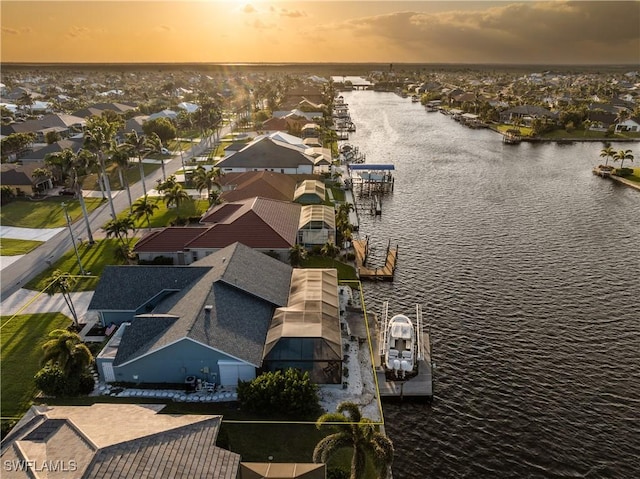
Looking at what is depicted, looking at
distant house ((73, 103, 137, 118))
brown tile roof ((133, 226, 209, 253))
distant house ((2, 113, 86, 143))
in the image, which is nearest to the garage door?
brown tile roof ((133, 226, 209, 253))

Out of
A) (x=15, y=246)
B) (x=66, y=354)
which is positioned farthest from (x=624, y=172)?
(x=15, y=246)

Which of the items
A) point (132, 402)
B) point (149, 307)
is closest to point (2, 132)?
point (149, 307)

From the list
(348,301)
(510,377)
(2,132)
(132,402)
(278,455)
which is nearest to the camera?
(278,455)

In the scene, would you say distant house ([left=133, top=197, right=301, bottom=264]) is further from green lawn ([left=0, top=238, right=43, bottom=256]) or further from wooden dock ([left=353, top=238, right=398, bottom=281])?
green lawn ([left=0, top=238, right=43, bottom=256])

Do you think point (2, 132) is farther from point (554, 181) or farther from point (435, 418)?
point (554, 181)

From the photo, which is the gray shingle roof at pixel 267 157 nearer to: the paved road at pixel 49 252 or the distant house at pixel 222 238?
the paved road at pixel 49 252

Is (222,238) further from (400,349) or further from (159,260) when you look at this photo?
(400,349)

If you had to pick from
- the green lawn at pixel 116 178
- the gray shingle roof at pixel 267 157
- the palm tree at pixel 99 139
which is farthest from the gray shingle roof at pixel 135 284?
the gray shingle roof at pixel 267 157
